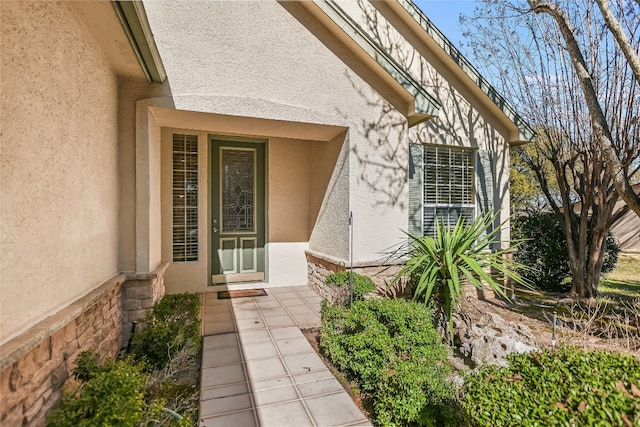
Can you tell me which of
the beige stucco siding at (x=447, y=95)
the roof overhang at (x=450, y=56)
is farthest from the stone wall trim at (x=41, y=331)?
the roof overhang at (x=450, y=56)

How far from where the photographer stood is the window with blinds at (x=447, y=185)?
301 inches

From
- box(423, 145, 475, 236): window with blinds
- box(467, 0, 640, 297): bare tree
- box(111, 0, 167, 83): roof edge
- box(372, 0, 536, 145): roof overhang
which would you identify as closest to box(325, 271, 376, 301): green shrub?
box(423, 145, 475, 236): window with blinds

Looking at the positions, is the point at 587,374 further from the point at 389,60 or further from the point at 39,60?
the point at 389,60

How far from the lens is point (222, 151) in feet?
26.1

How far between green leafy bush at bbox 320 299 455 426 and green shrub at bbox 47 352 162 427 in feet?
7.38

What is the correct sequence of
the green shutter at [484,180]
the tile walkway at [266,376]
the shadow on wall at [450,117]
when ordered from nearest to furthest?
the tile walkway at [266,376], the shadow on wall at [450,117], the green shutter at [484,180]

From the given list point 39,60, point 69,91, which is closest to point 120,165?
point 69,91

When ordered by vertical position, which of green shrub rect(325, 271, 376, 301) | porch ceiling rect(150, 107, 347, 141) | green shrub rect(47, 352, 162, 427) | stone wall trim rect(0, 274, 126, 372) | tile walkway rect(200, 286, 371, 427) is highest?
porch ceiling rect(150, 107, 347, 141)

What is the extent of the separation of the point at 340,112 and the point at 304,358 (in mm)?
4514

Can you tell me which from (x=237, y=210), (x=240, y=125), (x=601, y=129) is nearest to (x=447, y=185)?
(x=601, y=129)

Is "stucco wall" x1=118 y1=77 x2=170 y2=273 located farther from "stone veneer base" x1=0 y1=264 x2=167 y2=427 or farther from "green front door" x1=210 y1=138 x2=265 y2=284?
"green front door" x1=210 y1=138 x2=265 y2=284

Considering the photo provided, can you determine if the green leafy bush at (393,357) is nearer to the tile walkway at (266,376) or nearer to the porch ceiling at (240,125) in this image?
the tile walkway at (266,376)

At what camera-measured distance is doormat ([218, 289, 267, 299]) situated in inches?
291

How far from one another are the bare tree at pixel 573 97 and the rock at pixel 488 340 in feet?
12.9
